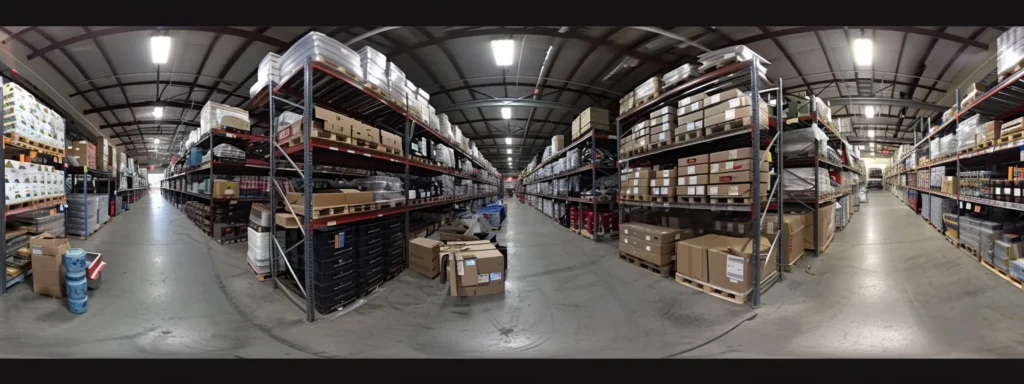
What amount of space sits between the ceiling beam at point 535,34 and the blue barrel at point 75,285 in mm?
5013

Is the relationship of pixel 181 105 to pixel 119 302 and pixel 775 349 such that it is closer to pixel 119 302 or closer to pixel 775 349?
pixel 119 302

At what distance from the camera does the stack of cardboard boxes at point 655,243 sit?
4.04 m

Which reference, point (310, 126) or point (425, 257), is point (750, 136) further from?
point (310, 126)

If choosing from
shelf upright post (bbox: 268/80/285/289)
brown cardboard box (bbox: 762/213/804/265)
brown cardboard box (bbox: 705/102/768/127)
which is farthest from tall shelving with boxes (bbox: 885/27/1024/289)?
shelf upright post (bbox: 268/80/285/289)

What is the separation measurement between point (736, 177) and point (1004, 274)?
376cm

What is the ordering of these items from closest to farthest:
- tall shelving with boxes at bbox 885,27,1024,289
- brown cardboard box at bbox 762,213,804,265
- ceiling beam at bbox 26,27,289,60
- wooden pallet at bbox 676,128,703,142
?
tall shelving with boxes at bbox 885,27,1024,289
wooden pallet at bbox 676,128,703,142
brown cardboard box at bbox 762,213,804,265
ceiling beam at bbox 26,27,289,60

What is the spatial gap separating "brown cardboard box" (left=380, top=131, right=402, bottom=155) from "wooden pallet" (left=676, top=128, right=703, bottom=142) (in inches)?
152

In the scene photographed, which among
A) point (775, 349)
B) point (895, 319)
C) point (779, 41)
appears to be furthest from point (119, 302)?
point (779, 41)

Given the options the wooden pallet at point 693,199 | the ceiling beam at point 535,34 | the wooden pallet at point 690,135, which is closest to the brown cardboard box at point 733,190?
the wooden pallet at point 693,199

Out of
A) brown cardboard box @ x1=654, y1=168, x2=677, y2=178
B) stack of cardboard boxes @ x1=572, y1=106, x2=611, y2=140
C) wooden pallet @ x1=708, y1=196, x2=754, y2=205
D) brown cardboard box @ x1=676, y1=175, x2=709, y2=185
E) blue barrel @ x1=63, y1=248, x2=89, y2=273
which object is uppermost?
stack of cardboard boxes @ x1=572, y1=106, x2=611, y2=140

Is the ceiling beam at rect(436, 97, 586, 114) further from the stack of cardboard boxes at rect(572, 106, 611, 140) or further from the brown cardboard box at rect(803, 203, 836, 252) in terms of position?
the brown cardboard box at rect(803, 203, 836, 252)

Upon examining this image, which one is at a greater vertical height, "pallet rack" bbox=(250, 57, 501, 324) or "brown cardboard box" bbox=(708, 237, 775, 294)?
"pallet rack" bbox=(250, 57, 501, 324)

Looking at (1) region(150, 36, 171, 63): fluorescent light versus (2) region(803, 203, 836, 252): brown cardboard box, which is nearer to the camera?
(1) region(150, 36, 171, 63): fluorescent light

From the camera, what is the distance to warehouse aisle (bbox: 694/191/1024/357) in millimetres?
2344
